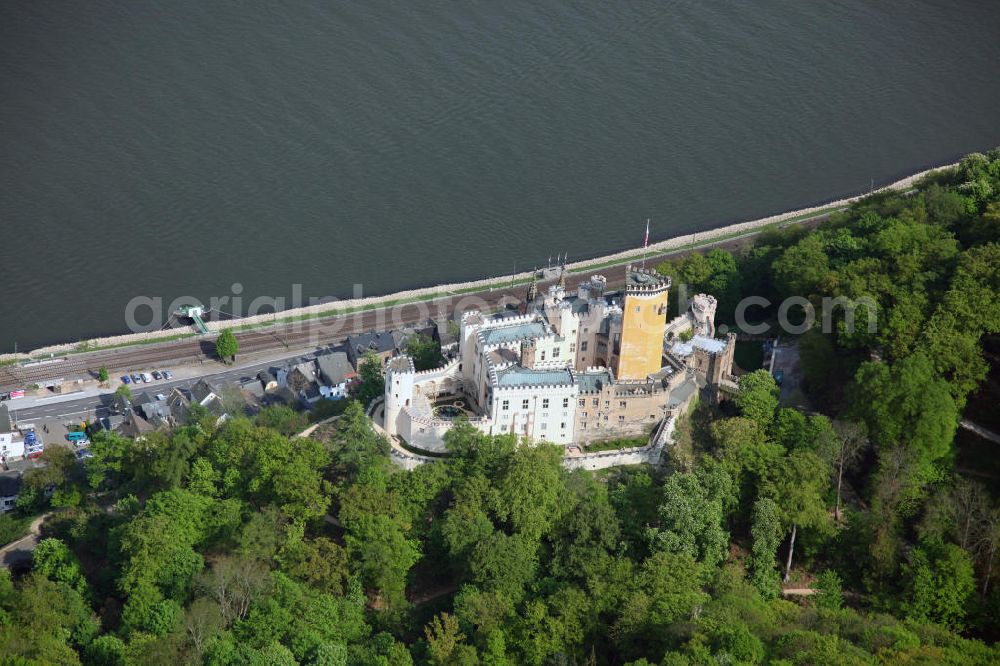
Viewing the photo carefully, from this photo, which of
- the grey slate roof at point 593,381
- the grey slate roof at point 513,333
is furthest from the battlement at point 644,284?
the grey slate roof at point 513,333

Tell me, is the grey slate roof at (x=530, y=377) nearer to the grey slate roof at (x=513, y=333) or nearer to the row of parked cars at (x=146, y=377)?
the grey slate roof at (x=513, y=333)

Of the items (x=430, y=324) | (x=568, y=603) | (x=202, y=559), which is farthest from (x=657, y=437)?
(x=430, y=324)

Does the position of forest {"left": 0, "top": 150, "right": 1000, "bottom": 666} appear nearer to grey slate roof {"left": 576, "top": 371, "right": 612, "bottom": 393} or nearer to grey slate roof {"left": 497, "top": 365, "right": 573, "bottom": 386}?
grey slate roof {"left": 497, "top": 365, "right": 573, "bottom": 386}

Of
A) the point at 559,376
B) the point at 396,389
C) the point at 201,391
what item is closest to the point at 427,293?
the point at 201,391

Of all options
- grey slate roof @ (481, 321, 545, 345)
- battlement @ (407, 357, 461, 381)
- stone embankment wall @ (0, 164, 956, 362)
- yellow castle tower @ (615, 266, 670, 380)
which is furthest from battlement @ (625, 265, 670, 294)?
stone embankment wall @ (0, 164, 956, 362)

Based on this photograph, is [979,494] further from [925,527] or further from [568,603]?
[568,603]

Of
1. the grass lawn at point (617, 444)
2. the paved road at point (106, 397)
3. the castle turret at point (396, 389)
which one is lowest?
the paved road at point (106, 397)
